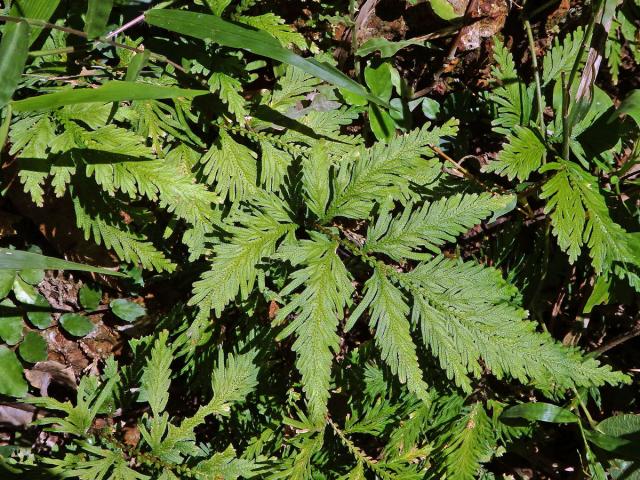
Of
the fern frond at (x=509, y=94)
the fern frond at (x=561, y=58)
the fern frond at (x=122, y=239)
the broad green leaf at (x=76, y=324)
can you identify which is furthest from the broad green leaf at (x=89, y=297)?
the fern frond at (x=561, y=58)

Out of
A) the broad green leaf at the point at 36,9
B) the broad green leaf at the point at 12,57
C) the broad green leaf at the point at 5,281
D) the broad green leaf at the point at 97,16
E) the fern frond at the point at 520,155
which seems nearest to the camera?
the broad green leaf at the point at 12,57

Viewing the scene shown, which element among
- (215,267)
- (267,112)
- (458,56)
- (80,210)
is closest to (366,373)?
→ (215,267)

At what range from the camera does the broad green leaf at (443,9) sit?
235 cm

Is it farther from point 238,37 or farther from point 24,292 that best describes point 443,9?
point 24,292

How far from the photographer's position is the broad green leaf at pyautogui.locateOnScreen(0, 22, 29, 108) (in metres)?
1.46

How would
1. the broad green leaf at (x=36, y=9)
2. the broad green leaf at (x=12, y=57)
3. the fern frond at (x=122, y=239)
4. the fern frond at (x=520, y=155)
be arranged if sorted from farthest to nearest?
the fern frond at (x=520, y=155) < the fern frond at (x=122, y=239) < the broad green leaf at (x=36, y=9) < the broad green leaf at (x=12, y=57)

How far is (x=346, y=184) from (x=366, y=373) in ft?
2.48

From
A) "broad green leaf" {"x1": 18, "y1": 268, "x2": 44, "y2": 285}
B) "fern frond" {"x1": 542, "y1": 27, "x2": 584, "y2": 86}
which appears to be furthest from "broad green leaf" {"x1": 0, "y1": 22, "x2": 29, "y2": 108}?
"fern frond" {"x1": 542, "y1": 27, "x2": 584, "y2": 86}

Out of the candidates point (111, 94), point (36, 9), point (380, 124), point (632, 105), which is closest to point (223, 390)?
point (111, 94)

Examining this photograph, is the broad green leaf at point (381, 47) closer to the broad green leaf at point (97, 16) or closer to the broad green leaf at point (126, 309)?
the broad green leaf at point (97, 16)

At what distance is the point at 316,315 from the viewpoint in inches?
64.6

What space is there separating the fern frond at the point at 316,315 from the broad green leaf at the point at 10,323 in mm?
1229

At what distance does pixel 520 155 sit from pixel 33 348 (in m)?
1.95

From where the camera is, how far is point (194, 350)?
2242 millimetres
